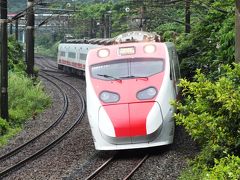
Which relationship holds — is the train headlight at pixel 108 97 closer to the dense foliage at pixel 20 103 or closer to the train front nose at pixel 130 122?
the train front nose at pixel 130 122

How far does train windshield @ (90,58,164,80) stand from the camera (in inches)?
525

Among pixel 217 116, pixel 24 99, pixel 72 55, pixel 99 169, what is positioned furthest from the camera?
pixel 72 55

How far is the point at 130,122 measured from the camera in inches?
475

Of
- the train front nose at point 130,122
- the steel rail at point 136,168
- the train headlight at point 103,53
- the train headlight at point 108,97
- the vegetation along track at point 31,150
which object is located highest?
the train headlight at point 103,53

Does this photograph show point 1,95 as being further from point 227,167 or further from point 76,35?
point 76,35

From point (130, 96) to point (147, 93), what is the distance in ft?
1.39

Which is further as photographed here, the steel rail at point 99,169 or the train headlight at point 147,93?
the train headlight at point 147,93

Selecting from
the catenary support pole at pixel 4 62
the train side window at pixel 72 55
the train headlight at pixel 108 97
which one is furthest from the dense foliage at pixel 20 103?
the train side window at pixel 72 55

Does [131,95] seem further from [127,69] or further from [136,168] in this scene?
[136,168]

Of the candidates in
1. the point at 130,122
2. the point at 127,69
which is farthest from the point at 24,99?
the point at 130,122

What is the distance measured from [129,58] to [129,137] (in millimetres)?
2459

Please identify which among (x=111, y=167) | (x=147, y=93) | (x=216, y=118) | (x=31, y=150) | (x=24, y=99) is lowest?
(x=31, y=150)

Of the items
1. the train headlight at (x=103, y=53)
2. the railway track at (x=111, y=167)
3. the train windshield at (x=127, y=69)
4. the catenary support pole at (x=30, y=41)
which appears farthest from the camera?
the catenary support pole at (x=30, y=41)

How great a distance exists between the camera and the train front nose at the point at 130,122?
39.6 ft
